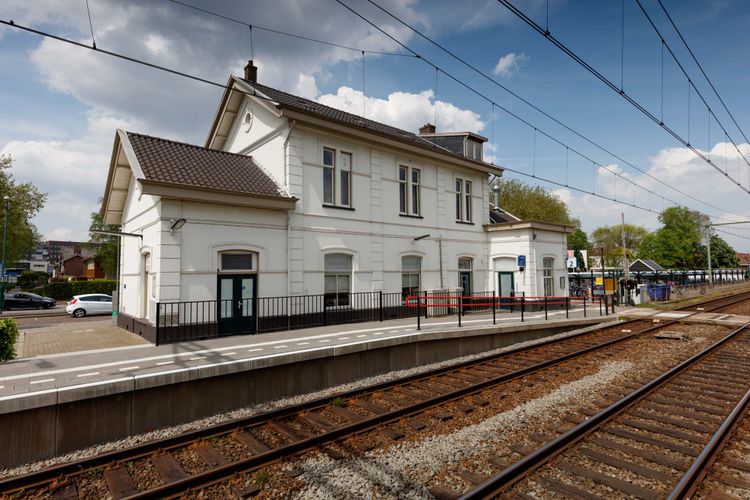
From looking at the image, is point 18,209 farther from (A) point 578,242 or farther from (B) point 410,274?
(A) point 578,242

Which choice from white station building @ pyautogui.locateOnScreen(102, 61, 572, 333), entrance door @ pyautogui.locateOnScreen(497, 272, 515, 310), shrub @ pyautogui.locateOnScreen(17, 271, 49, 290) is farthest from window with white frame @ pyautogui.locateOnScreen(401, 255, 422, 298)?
shrub @ pyautogui.locateOnScreen(17, 271, 49, 290)

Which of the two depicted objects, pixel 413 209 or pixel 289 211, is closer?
pixel 289 211

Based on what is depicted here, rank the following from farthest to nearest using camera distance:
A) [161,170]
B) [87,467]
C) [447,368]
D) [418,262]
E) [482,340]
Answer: [418,262] < [482,340] < [161,170] < [447,368] < [87,467]

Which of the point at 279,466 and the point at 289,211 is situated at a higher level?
the point at 289,211

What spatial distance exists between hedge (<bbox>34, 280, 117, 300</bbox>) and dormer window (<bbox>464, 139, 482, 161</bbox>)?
3662 centimetres

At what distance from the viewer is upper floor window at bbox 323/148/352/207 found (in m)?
15.4

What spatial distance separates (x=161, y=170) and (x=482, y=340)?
1131 cm

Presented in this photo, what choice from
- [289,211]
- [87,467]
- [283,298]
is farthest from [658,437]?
[289,211]

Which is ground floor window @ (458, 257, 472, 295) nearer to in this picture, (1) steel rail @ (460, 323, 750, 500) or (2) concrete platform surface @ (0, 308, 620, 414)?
(2) concrete platform surface @ (0, 308, 620, 414)

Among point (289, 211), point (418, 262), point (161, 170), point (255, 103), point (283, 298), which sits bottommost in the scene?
point (283, 298)

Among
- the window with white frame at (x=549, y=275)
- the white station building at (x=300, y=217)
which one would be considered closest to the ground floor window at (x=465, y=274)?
the white station building at (x=300, y=217)

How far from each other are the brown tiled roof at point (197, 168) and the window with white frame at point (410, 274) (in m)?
6.29

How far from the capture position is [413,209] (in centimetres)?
1817

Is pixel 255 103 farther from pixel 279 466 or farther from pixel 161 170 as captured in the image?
pixel 279 466
